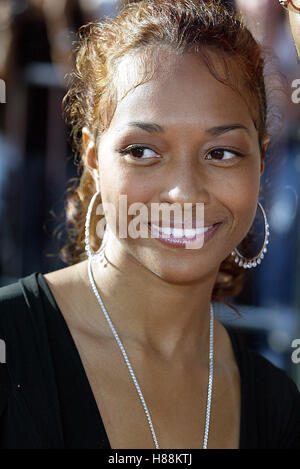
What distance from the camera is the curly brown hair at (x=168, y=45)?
1470 mm

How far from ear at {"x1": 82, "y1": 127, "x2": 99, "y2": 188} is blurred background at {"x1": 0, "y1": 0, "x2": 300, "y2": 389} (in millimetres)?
1179

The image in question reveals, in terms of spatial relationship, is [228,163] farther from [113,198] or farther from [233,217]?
[113,198]

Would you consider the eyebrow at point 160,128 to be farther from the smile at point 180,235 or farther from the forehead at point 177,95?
the smile at point 180,235

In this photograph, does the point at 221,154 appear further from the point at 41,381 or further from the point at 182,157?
the point at 41,381

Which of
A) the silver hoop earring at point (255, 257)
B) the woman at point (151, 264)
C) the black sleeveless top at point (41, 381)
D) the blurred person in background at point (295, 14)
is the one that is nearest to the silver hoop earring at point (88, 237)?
the woman at point (151, 264)

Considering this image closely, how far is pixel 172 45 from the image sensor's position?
1.45 metres

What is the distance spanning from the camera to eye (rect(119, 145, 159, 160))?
1409 millimetres

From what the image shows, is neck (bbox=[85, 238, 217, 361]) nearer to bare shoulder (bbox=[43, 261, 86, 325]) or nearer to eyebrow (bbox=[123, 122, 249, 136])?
bare shoulder (bbox=[43, 261, 86, 325])

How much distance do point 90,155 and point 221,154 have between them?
0.35 meters

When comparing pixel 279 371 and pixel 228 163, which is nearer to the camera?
pixel 228 163

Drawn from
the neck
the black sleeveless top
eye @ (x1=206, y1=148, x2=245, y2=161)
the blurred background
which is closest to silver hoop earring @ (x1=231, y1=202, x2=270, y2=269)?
the neck
